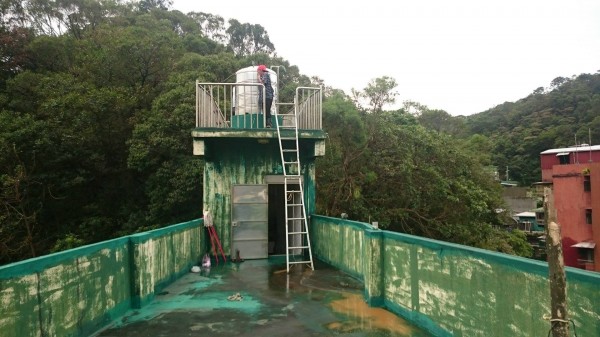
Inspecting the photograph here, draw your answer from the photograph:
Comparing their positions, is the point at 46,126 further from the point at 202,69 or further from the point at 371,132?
the point at 371,132

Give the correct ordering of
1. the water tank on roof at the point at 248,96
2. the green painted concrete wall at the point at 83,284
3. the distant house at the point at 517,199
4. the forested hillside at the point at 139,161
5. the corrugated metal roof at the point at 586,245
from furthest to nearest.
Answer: the distant house at the point at 517,199, the corrugated metal roof at the point at 586,245, the forested hillside at the point at 139,161, the water tank on roof at the point at 248,96, the green painted concrete wall at the point at 83,284

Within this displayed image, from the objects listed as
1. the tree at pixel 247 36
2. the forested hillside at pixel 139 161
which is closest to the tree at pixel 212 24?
the tree at pixel 247 36

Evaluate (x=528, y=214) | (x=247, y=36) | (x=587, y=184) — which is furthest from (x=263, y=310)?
(x=528, y=214)

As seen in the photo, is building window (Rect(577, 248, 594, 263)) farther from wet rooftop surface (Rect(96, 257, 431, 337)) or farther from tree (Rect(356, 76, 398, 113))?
wet rooftop surface (Rect(96, 257, 431, 337))

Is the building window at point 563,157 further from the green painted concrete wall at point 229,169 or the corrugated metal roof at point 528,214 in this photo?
the green painted concrete wall at point 229,169

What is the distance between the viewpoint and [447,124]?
40.6 meters

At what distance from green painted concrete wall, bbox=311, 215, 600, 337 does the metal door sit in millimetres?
3517

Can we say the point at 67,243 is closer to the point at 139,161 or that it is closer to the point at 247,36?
the point at 139,161

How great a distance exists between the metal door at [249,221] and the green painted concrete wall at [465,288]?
11.5 ft

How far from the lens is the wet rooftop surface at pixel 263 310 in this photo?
4520 mm

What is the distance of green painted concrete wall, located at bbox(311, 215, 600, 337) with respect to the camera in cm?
258

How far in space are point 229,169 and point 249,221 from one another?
4.44ft

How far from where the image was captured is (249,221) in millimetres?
→ 9281

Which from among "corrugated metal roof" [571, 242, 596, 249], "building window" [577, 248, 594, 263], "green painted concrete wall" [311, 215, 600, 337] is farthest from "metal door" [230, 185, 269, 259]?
"building window" [577, 248, 594, 263]
